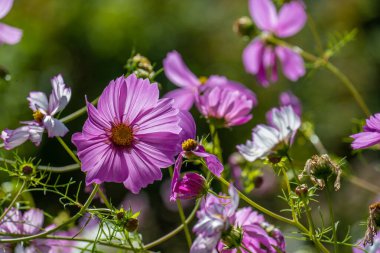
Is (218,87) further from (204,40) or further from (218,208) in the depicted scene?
(204,40)

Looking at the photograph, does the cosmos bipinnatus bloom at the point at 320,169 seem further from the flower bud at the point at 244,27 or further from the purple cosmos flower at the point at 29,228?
the flower bud at the point at 244,27

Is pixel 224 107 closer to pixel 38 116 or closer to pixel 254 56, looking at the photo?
pixel 38 116

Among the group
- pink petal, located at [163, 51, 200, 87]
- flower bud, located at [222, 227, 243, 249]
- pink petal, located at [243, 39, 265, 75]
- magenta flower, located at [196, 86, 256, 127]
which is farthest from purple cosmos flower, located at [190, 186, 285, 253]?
pink petal, located at [243, 39, 265, 75]

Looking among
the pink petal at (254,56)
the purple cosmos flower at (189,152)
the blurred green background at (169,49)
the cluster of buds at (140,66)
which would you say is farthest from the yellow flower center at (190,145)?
the blurred green background at (169,49)

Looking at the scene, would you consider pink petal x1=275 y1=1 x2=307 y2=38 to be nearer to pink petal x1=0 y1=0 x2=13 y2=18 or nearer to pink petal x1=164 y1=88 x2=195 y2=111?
pink petal x1=164 y1=88 x2=195 y2=111

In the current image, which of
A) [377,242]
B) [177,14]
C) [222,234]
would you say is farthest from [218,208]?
[177,14]

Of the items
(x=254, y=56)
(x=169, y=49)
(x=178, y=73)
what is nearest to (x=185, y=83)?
(x=178, y=73)
